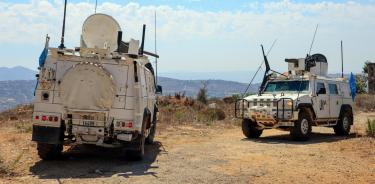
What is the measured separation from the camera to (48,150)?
10711mm

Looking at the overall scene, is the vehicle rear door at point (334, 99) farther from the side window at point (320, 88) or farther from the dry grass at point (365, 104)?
the dry grass at point (365, 104)

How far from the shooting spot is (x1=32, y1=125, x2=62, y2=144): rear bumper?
33.8 feet

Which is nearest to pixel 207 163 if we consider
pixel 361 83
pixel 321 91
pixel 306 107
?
pixel 306 107

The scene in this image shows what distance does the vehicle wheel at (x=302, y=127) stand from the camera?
51.0 feet

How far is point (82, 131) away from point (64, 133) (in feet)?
2.35

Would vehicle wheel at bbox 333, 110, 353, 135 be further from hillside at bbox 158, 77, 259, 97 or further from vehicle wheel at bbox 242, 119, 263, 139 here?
hillside at bbox 158, 77, 259, 97

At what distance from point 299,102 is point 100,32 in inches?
274

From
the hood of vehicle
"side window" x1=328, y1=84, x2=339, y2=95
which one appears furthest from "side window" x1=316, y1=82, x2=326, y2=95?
the hood of vehicle

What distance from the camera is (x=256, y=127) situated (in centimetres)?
1673

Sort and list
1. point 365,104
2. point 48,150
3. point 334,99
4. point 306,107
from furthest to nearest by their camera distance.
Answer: point 365,104 < point 334,99 < point 306,107 < point 48,150

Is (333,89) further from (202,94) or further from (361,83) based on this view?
(361,83)

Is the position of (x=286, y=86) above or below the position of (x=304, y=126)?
above

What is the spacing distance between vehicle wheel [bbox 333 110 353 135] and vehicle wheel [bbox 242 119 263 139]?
3274 millimetres

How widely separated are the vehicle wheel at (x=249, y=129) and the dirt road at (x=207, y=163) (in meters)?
0.92
